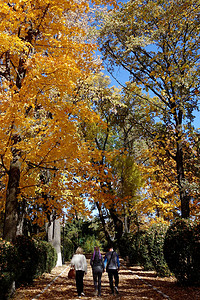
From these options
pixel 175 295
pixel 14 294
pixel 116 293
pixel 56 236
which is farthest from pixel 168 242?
pixel 56 236

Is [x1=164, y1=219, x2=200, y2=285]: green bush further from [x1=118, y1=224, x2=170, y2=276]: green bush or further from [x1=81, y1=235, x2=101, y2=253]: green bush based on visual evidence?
[x1=81, y1=235, x2=101, y2=253]: green bush

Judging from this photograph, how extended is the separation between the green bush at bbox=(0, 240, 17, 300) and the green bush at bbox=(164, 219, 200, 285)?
16.5 ft

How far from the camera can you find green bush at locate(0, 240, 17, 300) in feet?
22.0

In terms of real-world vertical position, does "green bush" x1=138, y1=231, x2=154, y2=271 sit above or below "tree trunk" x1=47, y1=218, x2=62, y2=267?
below

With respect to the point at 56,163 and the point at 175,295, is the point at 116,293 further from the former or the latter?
the point at 56,163

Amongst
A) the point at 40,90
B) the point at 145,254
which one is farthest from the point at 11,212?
the point at 145,254

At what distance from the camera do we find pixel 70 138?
26.1ft

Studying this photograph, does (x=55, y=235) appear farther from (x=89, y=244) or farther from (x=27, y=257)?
(x=89, y=244)

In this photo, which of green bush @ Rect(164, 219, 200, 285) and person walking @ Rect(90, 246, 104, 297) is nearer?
green bush @ Rect(164, 219, 200, 285)

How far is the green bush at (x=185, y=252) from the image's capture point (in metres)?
8.52

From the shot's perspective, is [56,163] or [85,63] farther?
[85,63]

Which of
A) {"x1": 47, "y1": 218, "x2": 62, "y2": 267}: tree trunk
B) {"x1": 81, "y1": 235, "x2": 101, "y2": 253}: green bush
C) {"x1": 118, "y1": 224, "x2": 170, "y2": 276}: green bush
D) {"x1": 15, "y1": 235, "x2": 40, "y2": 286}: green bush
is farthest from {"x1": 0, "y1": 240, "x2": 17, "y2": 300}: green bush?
{"x1": 81, "y1": 235, "x2": 101, "y2": 253}: green bush

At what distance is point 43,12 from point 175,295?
927 centimetres

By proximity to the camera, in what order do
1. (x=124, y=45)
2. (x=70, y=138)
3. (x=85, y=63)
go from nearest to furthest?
(x=70, y=138) → (x=85, y=63) → (x=124, y=45)
